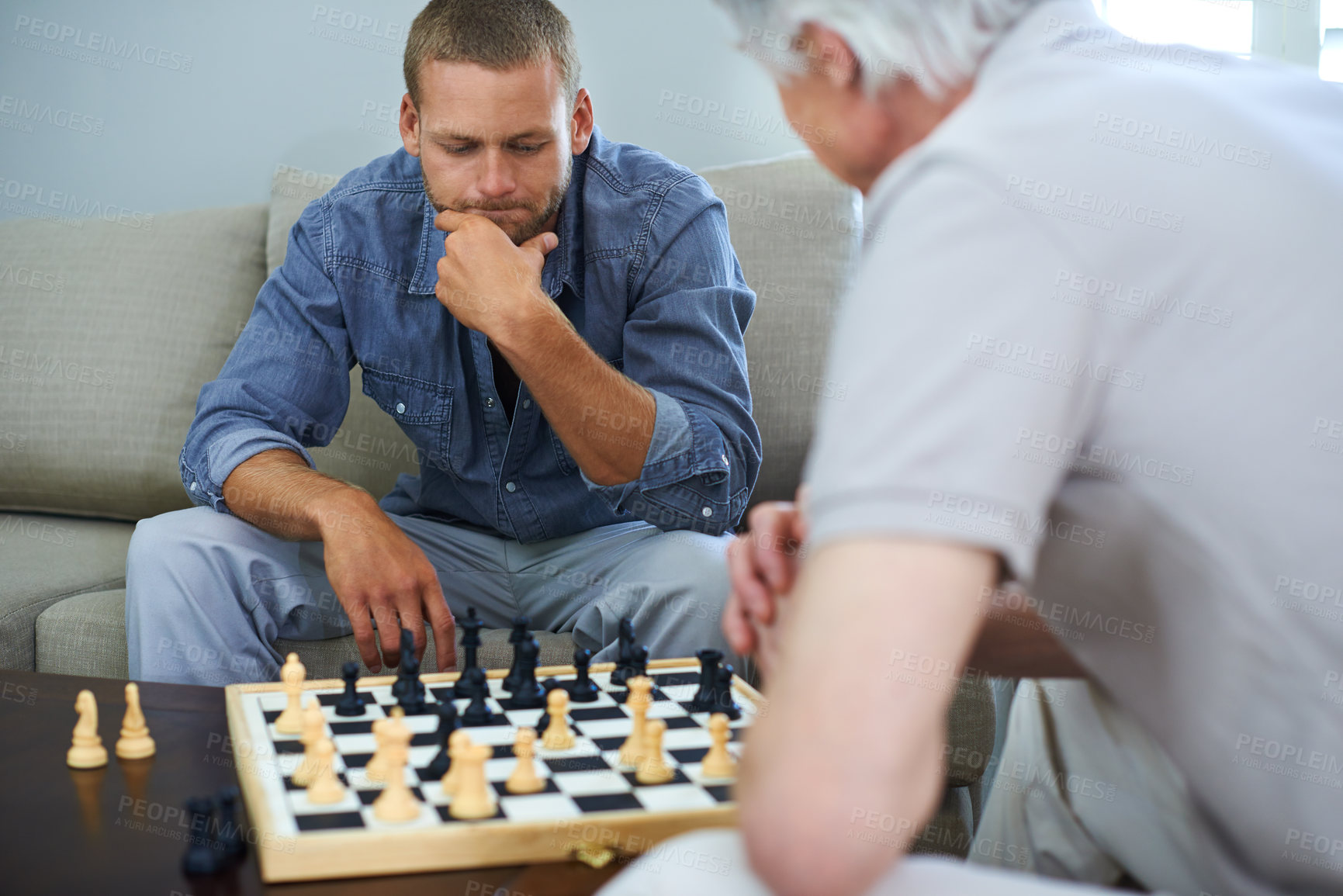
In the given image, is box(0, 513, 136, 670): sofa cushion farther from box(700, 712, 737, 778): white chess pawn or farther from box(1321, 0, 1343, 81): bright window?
box(1321, 0, 1343, 81): bright window

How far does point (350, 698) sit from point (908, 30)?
0.89 m

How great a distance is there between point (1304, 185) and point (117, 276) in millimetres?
2297

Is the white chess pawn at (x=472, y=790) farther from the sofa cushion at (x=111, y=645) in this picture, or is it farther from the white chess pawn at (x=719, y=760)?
the sofa cushion at (x=111, y=645)

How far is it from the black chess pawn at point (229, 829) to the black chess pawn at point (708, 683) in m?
0.49

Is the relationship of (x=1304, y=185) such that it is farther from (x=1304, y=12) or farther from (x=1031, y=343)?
(x=1304, y=12)

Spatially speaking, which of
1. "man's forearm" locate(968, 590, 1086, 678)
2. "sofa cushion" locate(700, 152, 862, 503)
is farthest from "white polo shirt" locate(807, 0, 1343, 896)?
"sofa cushion" locate(700, 152, 862, 503)

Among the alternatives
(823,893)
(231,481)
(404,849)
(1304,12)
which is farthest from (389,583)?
(1304,12)

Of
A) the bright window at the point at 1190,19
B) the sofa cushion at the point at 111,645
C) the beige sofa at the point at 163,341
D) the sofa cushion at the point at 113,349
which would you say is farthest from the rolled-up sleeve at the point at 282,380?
the bright window at the point at 1190,19

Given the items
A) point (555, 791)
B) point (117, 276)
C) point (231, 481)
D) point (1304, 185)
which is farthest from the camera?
point (117, 276)

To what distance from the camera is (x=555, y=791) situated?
981mm

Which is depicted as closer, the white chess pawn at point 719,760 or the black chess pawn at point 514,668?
the white chess pawn at point 719,760

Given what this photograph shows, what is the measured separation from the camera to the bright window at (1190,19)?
2.70 meters

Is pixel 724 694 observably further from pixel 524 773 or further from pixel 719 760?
pixel 524 773

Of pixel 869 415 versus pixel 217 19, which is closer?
pixel 869 415
